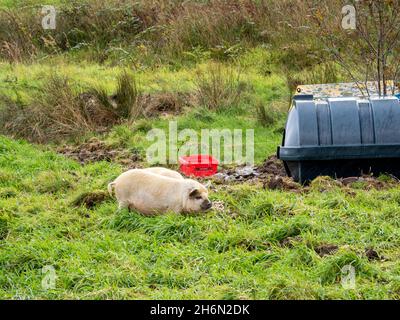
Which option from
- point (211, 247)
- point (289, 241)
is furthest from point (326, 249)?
point (211, 247)

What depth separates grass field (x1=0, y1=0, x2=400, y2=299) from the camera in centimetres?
505

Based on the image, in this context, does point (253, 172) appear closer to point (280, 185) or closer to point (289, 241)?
point (280, 185)

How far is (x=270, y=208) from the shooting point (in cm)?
Answer: 629

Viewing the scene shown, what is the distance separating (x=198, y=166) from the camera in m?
8.11

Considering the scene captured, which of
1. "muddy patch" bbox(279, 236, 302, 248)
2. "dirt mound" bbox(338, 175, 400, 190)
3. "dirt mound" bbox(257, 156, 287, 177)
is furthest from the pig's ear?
"dirt mound" bbox(257, 156, 287, 177)

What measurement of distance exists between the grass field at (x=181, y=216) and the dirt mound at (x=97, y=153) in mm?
52

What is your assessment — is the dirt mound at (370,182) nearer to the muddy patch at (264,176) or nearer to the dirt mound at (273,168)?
the muddy patch at (264,176)

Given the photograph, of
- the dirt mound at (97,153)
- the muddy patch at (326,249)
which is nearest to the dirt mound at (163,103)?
the dirt mound at (97,153)

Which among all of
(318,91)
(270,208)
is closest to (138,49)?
(318,91)

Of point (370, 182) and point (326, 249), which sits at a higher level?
point (370, 182)

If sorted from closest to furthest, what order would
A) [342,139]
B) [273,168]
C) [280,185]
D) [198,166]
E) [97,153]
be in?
1. [280,185]
2. [342,139]
3. [198,166]
4. [273,168]
5. [97,153]

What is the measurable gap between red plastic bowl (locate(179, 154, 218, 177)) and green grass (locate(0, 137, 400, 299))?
3.39 ft

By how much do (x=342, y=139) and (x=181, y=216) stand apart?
1.85 metres

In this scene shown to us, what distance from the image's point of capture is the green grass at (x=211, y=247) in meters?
4.95
